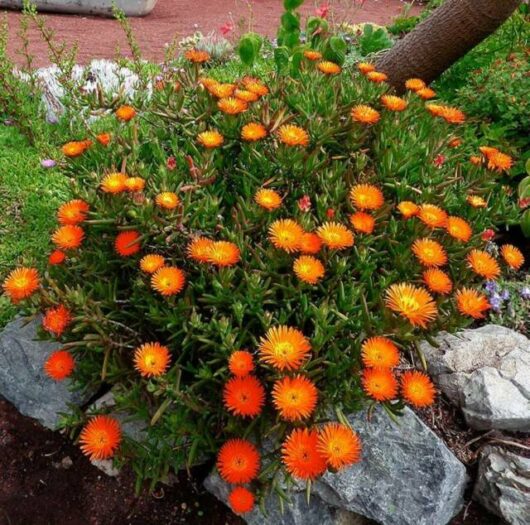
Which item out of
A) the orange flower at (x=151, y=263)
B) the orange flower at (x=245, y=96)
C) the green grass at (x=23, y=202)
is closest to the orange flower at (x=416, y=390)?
the orange flower at (x=151, y=263)

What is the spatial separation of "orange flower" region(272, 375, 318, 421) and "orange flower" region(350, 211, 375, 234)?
507 mm

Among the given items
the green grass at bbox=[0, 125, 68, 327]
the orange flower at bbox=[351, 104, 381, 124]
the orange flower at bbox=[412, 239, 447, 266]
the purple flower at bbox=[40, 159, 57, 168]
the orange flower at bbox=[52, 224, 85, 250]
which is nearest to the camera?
the orange flower at bbox=[412, 239, 447, 266]

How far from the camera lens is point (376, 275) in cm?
191

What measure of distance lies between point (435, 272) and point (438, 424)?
0.67 m

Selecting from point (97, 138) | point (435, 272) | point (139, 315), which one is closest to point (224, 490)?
point (139, 315)

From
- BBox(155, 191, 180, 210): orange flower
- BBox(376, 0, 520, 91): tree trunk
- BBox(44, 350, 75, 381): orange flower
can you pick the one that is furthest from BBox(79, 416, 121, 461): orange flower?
BBox(376, 0, 520, 91): tree trunk

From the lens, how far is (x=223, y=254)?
1.66 meters

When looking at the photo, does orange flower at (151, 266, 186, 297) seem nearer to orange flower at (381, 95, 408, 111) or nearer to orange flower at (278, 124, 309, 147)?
orange flower at (278, 124, 309, 147)

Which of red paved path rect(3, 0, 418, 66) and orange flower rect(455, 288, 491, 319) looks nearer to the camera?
orange flower rect(455, 288, 491, 319)

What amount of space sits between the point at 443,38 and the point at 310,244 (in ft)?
7.65

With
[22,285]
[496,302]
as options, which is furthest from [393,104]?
[22,285]

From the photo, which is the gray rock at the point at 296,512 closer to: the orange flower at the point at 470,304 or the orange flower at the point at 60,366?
the orange flower at the point at 60,366

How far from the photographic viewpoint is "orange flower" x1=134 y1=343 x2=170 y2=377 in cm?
156

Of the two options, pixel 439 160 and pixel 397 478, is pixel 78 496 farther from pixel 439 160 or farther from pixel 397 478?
pixel 439 160
